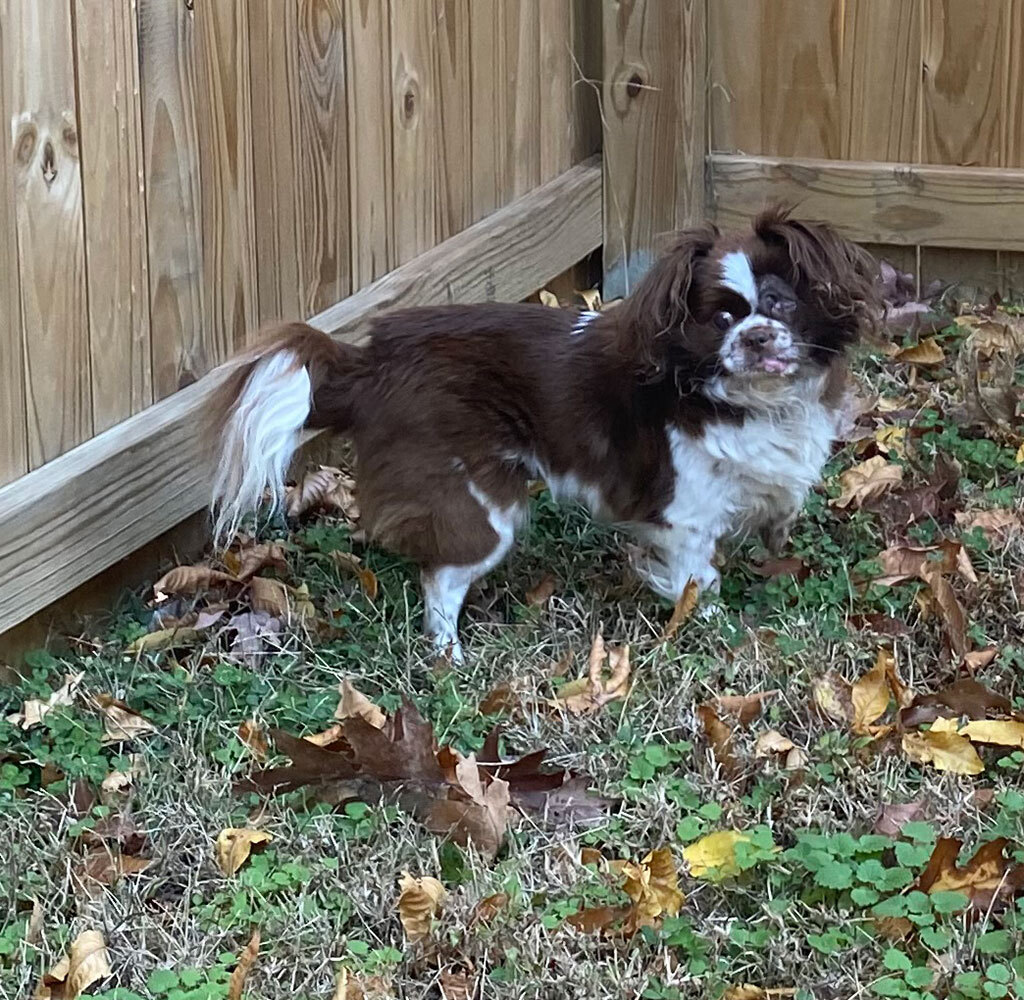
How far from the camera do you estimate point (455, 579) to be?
3.86m

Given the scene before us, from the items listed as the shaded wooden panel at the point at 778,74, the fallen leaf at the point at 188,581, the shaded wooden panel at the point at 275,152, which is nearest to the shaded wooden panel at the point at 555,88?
the shaded wooden panel at the point at 778,74

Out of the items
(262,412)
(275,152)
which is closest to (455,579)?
(262,412)

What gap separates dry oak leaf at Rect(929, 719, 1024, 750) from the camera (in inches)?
124

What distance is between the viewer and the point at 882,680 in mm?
3371

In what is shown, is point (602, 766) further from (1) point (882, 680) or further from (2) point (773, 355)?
(2) point (773, 355)

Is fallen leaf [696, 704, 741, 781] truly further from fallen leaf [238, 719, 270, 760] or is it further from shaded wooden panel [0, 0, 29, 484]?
shaded wooden panel [0, 0, 29, 484]

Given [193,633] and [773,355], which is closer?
[773,355]

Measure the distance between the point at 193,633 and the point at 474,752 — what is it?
86cm

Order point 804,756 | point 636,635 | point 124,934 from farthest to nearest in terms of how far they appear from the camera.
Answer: point 636,635
point 804,756
point 124,934

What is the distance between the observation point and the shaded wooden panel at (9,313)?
3.27m

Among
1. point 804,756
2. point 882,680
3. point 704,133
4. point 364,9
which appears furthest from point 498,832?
point 704,133

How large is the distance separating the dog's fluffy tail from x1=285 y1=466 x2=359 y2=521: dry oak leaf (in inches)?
30.4

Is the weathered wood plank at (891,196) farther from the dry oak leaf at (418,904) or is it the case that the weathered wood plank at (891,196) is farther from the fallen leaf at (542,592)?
the dry oak leaf at (418,904)

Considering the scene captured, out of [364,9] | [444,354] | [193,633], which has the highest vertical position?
[364,9]
